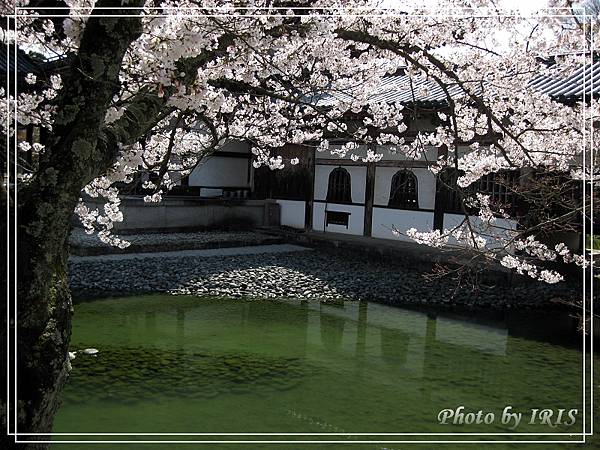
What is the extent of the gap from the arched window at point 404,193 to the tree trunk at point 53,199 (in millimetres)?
9980

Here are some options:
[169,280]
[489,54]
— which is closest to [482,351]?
[489,54]

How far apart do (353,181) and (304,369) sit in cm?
760

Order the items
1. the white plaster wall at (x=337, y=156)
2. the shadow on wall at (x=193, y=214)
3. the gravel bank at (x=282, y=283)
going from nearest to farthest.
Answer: the gravel bank at (x=282, y=283)
the shadow on wall at (x=193, y=214)
the white plaster wall at (x=337, y=156)

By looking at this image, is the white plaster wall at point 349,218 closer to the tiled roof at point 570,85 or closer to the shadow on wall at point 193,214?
the shadow on wall at point 193,214

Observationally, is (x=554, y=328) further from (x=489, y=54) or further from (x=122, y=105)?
(x=122, y=105)

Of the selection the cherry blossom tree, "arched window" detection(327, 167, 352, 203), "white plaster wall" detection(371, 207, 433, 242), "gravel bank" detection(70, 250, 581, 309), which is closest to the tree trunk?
the cherry blossom tree

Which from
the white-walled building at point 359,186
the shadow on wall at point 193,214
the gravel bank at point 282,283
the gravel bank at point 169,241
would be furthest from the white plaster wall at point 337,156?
the gravel bank at point 282,283

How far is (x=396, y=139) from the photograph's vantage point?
205 inches

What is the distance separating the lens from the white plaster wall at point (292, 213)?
14.0 m

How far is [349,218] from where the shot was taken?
1298 cm

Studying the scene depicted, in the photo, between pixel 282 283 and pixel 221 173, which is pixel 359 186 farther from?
pixel 282 283

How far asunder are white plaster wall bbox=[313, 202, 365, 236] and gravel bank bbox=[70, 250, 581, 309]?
87.0 inches

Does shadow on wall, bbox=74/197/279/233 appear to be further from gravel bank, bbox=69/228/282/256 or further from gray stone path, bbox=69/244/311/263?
gray stone path, bbox=69/244/311/263

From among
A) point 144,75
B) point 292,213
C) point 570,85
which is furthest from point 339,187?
point 144,75
